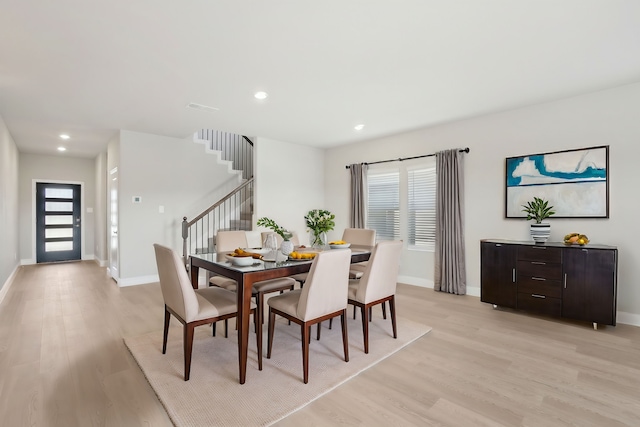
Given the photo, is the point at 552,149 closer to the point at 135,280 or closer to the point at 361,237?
the point at 361,237

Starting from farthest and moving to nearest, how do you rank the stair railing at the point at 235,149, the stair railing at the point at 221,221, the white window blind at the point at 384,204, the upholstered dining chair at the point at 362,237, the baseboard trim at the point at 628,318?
the stair railing at the point at 235,149, the stair railing at the point at 221,221, the white window blind at the point at 384,204, the upholstered dining chair at the point at 362,237, the baseboard trim at the point at 628,318

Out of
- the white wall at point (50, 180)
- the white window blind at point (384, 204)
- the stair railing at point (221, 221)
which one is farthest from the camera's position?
the white wall at point (50, 180)

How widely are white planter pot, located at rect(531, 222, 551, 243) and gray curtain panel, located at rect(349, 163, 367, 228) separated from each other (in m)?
2.82

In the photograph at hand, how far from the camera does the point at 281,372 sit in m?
2.43

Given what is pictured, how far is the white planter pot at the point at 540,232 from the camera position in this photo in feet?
12.4

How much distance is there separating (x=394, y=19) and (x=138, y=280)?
5360mm

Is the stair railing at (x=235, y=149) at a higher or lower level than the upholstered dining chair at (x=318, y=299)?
higher

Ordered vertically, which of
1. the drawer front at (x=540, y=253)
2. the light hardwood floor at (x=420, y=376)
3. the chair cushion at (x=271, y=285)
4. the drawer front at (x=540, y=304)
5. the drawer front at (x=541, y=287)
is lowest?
the light hardwood floor at (x=420, y=376)

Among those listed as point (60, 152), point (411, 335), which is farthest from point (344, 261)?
point (60, 152)

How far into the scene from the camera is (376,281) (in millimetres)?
2891

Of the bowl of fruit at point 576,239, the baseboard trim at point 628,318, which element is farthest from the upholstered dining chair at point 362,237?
the baseboard trim at point 628,318

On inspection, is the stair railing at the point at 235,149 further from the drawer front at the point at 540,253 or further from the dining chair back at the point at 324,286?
the drawer front at the point at 540,253

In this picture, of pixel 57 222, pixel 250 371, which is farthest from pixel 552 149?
pixel 57 222

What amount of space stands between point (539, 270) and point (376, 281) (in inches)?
86.5
